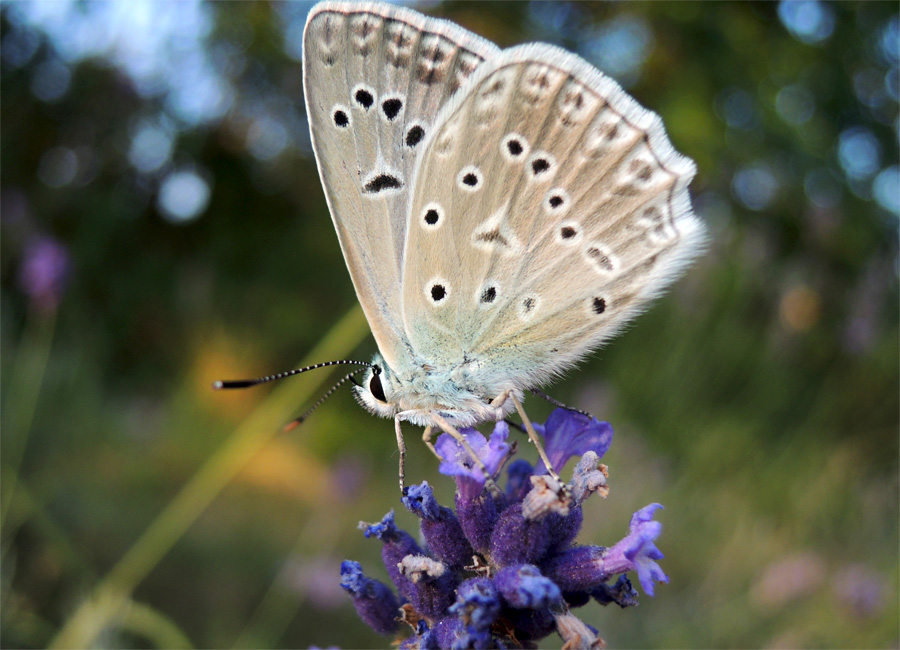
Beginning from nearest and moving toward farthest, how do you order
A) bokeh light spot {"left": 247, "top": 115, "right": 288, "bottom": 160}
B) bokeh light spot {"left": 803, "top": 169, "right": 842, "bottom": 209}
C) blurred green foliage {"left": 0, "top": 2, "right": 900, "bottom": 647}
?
1. blurred green foliage {"left": 0, "top": 2, "right": 900, "bottom": 647}
2. bokeh light spot {"left": 803, "top": 169, "right": 842, "bottom": 209}
3. bokeh light spot {"left": 247, "top": 115, "right": 288, "bottom": 160}

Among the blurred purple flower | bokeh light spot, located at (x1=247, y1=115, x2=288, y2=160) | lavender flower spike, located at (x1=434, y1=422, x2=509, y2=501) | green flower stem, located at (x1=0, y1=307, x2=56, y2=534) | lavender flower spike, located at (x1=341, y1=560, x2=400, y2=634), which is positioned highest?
bokeh light spot, located at (x1=247, y1=115, x2=288, y2=160)

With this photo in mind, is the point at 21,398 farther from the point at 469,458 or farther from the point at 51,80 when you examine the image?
the point at 469,458

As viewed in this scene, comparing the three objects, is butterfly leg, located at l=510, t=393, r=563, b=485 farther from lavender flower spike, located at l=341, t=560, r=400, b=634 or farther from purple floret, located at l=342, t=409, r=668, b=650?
lavender flower spike, located at l=341, t=560, r=400, b=634

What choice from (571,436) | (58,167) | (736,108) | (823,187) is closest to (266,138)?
(58,167)

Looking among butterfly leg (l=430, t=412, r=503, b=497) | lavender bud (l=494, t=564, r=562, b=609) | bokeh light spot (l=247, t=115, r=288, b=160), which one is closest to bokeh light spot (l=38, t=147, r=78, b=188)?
bokeh light spot (l=247, t=115, r=288, b=160)

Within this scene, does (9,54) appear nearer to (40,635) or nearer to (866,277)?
(40,635)

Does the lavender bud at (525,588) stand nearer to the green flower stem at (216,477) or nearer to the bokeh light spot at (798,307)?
the green flower stem at (216,477)
